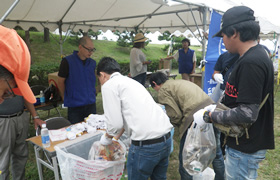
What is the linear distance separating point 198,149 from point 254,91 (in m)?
0.76

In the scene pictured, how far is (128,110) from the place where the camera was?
1488 mm

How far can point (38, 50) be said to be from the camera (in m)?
14.4

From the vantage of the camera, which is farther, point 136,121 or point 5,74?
point 136,121

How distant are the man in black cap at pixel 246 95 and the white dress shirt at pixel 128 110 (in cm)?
43

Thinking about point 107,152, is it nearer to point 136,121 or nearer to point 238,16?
point 136,121

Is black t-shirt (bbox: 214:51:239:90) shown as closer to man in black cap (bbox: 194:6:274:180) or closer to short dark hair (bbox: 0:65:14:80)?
man in black cap (bbox: 194:6:274:180)

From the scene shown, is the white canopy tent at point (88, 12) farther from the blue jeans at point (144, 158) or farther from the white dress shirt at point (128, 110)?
the blue jeans at point (144, 158)

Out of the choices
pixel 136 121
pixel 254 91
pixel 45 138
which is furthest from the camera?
pixel 45 138

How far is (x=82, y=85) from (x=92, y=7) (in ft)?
10.9

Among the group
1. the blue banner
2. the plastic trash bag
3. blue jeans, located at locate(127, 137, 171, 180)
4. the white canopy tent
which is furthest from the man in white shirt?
the white canopy tent

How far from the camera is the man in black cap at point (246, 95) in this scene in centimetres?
109

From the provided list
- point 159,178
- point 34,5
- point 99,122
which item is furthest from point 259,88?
point 34,5

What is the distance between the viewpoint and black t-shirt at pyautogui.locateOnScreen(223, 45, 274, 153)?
1.09 meters

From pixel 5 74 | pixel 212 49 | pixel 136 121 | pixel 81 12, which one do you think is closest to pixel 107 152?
pixel 136 121
